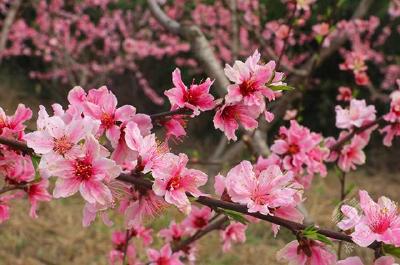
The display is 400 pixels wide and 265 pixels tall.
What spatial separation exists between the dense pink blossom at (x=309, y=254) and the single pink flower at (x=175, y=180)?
22cm

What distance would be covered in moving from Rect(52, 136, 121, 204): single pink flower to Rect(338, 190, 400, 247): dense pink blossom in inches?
18.5

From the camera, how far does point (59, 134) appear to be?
1041 millimetres

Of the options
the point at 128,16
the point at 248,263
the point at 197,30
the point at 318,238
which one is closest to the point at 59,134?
the point at 318,238

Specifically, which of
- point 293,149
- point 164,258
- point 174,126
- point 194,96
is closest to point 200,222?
point 164,258

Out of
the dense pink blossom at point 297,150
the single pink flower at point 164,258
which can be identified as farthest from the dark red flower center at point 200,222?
the dense pink blossom at point 297,150

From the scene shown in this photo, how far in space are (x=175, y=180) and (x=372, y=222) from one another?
0.40 metres

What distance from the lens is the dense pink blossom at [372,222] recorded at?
975mm

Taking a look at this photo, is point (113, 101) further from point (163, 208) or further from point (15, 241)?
point (15, 241)

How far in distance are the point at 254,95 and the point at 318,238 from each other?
35cm

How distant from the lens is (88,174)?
105 centimetres

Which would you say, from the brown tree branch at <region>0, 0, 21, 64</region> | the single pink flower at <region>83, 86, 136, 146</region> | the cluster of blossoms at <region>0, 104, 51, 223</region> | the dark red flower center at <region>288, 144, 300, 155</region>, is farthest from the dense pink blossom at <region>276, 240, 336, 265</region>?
the brown tree branch at <region>0, 0, 21, 64</region>

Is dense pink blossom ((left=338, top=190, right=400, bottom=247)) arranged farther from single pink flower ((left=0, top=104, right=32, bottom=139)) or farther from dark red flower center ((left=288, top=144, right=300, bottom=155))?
dark red flower center ((left=288, top=144, right=300, bottom=155))

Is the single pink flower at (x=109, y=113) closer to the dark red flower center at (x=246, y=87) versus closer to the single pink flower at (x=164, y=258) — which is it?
the dark red flower center at (x=246, y=87)

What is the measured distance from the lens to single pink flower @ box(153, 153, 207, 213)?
41.8 inches
